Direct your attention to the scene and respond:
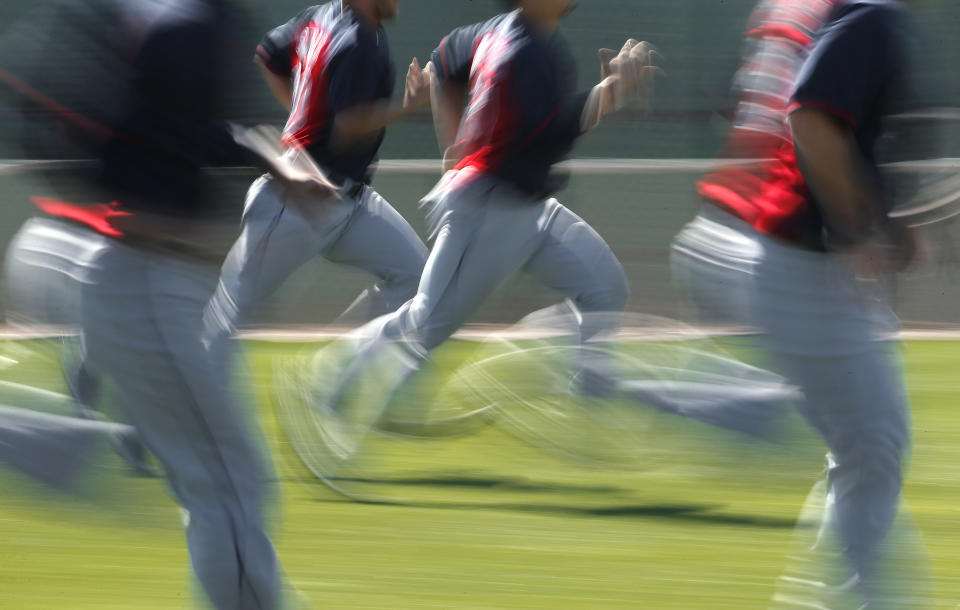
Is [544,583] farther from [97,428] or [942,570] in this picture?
[97,428]

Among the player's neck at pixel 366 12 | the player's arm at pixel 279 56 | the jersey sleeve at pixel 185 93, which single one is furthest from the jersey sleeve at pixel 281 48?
the jersey sleeve at pixel 185 93

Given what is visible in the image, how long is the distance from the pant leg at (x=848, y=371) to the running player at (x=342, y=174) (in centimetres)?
245

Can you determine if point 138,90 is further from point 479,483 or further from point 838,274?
point 479,483

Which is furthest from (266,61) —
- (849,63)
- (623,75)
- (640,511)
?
(849,63)

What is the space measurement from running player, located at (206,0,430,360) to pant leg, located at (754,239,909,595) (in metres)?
2.45

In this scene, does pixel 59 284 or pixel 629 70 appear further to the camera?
pixel 629 70

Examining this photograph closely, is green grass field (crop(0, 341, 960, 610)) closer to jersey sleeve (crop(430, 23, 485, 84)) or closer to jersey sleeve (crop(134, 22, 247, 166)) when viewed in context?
jersey sleeve (crop(134, 22, 247, 166))

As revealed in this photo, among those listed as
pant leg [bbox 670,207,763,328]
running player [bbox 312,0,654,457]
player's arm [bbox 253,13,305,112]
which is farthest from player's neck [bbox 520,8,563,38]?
pant leg [bbox 670,207,763,328]

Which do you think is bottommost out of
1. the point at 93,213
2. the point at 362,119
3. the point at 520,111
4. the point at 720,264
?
the point at 362,119

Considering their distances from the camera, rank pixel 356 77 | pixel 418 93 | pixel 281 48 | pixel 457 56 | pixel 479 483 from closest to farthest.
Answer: pixel 418 93, pixel 356 77, pixel 479 483, pixel 457 56, pixel 281 48

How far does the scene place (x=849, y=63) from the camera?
3.12m

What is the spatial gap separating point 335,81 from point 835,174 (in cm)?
293

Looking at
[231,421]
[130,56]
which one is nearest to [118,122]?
[130,56]

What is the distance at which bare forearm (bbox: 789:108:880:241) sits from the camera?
10.4 feet
